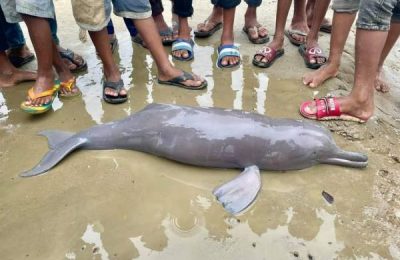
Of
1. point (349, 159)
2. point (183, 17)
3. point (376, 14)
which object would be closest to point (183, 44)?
point (183, 17)

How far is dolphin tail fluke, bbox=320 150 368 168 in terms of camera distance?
2637 millimetres

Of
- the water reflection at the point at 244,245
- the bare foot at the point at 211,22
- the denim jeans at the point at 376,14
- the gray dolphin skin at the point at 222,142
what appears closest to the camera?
the water reflection at the point at 244,245

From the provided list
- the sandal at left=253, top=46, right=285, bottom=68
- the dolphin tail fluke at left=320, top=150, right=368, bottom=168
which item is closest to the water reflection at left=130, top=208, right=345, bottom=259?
the dolphin tail fluke at left=320, top=150, right=368, bottom=168

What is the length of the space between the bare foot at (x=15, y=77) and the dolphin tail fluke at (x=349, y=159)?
103 inches

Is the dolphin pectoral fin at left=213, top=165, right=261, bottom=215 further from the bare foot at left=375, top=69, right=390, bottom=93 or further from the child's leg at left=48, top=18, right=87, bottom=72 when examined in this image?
the child's leg at left=48, top=18, right=87, bottom=72

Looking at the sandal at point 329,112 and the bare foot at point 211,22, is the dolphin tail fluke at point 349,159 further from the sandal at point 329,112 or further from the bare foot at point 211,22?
the bare foot at point 211,22

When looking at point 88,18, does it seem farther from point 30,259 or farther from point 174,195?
point 30,259

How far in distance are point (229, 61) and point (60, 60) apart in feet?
4.97

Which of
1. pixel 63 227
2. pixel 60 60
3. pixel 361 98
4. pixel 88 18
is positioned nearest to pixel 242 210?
pixel 63 227

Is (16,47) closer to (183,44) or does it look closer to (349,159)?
(183,44)

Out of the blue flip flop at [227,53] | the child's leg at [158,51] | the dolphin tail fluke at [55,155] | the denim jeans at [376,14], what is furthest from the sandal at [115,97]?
the denim jeans at [376,14]

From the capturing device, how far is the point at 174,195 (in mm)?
2420

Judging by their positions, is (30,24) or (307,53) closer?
(30,24)

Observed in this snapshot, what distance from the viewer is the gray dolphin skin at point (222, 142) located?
2551 mm
